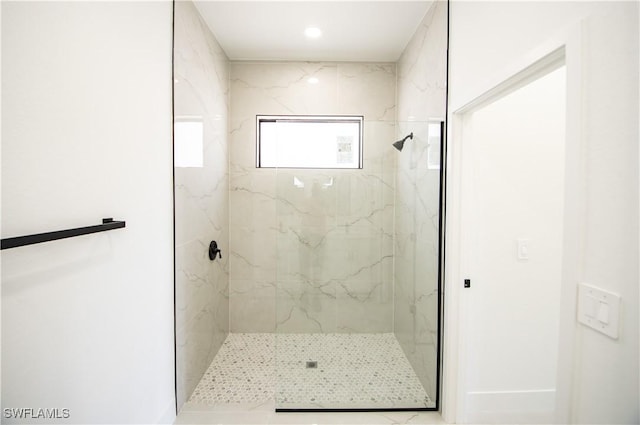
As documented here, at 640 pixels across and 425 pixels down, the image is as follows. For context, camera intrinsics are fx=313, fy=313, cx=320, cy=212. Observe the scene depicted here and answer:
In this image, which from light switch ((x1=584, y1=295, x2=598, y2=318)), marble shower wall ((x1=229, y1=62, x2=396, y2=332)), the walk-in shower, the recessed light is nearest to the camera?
light switch ((x1=584, y1=295, x2=598, y2=318))

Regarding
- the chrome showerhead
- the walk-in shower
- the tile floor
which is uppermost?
the chrome showerhead

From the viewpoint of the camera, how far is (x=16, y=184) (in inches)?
35.1

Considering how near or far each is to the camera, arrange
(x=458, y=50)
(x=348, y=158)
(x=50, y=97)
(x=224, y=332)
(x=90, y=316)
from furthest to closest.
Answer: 1. (x=224, y=332)
2. (x=348, y=158)
3. (x=458, y=50)
4. (x=90, y=316)
5. (x=50, y=97)

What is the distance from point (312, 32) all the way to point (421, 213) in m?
1.61

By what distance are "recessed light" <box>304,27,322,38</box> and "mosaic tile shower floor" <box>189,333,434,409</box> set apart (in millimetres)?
2271

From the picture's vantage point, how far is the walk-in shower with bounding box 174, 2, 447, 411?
2002mm

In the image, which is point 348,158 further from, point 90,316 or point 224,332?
point 224,332

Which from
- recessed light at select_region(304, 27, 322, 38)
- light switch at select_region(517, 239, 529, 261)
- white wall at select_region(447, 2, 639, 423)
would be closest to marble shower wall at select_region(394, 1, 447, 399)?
light switch at select_region(517, 239, 529, 261)

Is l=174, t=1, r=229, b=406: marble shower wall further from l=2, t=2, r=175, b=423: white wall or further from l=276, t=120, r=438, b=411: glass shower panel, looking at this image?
l=276, t=120, r=438, b=411: glass shower panel

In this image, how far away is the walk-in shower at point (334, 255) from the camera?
6.57ft

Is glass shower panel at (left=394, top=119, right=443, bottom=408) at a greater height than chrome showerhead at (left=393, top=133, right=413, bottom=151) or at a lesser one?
lesser

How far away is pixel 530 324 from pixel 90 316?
2.34m

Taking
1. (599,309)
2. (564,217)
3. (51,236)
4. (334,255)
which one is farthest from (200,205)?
(599,309)

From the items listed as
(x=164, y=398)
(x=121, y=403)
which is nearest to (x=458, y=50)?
(x=121, y=403)
